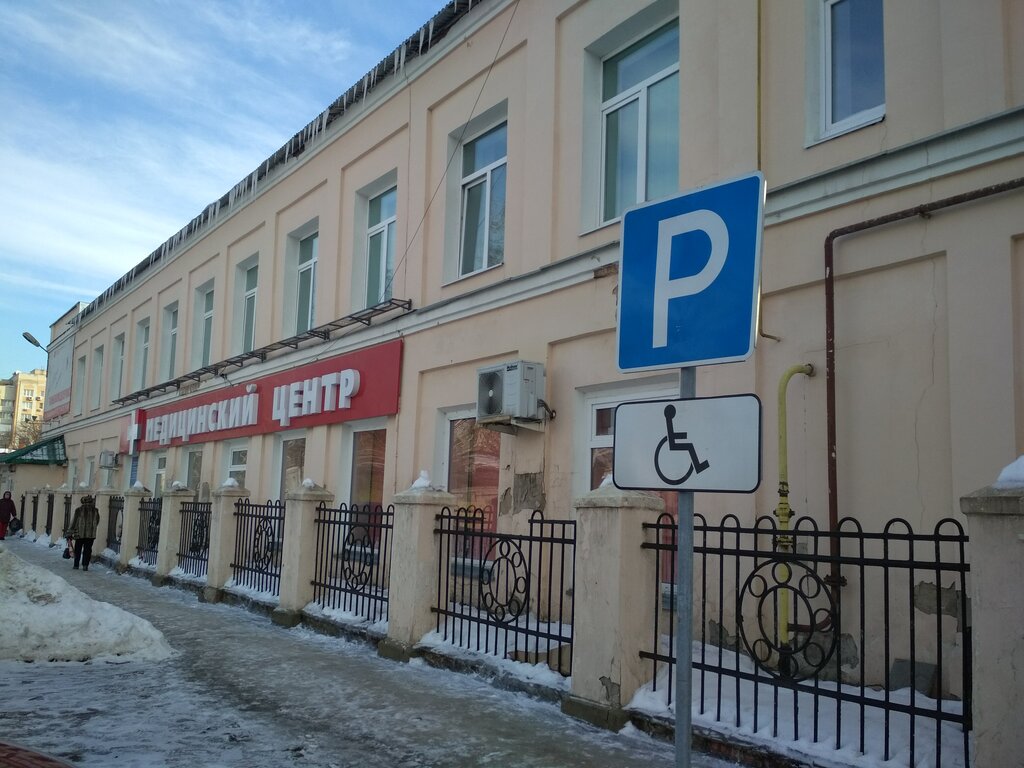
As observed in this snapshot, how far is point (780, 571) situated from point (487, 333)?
4744 millimetres

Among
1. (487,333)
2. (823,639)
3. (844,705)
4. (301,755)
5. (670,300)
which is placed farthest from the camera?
(487,333)

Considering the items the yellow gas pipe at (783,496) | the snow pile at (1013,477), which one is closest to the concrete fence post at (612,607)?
the yellow gas pipe at (783,496)

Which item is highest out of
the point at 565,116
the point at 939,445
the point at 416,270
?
the point at 565,116

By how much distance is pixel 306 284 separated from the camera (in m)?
15.5

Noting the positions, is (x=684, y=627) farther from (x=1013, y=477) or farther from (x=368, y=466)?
(x=368, y=466)

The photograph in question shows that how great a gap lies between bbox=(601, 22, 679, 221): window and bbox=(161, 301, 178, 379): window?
15737 mm

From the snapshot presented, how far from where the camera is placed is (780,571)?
6.23 metres

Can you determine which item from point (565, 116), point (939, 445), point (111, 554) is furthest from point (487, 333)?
point (111, 554)

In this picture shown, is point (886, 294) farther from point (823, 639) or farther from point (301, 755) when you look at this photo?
point (301, 755)

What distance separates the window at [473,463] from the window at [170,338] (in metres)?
13.4

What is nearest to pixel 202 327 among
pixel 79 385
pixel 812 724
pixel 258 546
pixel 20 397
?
pixel 258 546

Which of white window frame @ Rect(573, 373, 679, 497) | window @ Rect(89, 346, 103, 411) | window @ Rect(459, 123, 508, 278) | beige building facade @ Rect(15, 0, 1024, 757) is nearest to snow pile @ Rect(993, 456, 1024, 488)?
beige building facade @ Rect(15, 0, 1024, 757)

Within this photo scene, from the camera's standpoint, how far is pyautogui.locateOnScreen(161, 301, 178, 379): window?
21797 millimetres

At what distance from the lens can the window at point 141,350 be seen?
23.8m
